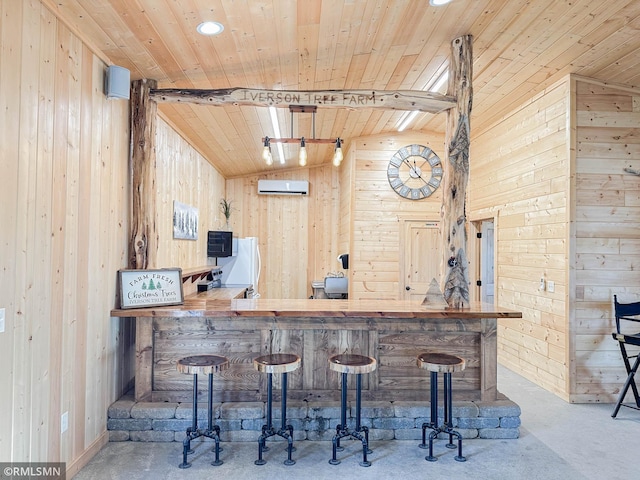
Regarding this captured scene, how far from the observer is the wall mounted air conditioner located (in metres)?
7.83

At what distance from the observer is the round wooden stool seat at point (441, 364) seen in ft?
9.38

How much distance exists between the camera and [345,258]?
666 cm

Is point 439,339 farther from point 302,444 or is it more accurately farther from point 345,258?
point 345,258

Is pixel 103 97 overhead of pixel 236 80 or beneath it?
beneath

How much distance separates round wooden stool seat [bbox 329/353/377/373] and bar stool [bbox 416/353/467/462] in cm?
39

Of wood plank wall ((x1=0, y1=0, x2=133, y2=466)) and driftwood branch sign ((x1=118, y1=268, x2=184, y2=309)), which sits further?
driftwood branch sign ((x1=118, y1=268, x2=184, y2=309))

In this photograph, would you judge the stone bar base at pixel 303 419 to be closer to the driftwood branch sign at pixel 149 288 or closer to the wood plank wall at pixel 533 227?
the driftwood branch sign at pixel 149 288

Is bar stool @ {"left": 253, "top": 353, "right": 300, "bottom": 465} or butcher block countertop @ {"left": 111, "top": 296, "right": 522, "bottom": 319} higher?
butcher block countertop @ {"left": 111, "top": 296, "right": 522, "bottom": 319}

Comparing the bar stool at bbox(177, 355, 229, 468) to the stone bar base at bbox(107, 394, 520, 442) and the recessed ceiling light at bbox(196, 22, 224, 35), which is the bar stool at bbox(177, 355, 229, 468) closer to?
the stone bar base at bbox(107, 394, 520, 442)

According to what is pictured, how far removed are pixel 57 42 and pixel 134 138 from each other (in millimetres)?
1023

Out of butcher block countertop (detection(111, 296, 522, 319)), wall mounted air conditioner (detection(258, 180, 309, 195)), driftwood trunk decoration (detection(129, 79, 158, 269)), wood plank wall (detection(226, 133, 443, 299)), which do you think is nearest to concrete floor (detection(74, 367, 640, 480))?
butcher block countertop (detection(111, 296, 522, 319))

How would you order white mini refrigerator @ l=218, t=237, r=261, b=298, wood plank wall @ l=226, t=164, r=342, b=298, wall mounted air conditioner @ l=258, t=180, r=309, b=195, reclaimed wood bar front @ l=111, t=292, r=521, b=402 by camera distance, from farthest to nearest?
wood plank wall @ l=226, t=164, r=342, b=298 → wall mounted air conditioner @ l=258, t=180, r=309, b=195 → white mini refrigerator @ l=218, t=237, r=261, b=298 → reclaimed wood bar front @ l=111, t=292, r=521, b=402

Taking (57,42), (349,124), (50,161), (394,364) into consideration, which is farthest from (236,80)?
(394,364)

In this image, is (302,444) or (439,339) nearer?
(302,444)
